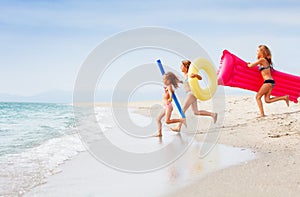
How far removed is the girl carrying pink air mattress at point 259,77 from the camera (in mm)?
10539

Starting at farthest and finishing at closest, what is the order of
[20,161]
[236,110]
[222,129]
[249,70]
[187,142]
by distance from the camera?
[236,110], [249,70], [222,129], [187,142], [20,161]

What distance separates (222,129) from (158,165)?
438 cm

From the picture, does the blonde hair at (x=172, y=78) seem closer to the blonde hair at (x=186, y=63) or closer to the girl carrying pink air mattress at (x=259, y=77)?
the blonde hair at (x=186, y=63)

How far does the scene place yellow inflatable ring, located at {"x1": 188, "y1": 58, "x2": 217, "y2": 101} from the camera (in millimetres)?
9555

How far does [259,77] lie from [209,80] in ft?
5.25

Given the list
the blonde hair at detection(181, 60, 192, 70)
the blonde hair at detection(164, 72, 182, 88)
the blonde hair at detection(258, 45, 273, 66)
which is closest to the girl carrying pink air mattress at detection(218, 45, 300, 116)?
the blonde hair at detection(258, 45, 273, 66)

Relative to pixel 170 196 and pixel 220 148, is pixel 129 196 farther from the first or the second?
pixel 220 148

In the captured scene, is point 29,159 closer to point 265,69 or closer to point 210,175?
point 210,175

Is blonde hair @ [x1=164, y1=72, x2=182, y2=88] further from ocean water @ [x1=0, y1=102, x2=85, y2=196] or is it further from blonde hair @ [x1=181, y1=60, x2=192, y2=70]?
ocean water @ [x1=0, y1=102, x2=85, y2=196]

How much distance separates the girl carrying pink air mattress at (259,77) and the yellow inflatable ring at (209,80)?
17.9 inches

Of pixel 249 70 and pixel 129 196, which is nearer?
pixel 129 196

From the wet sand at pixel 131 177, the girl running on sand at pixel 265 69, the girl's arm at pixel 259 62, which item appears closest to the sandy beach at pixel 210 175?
the wet sand at pixel 131 177

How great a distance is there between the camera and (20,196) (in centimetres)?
463

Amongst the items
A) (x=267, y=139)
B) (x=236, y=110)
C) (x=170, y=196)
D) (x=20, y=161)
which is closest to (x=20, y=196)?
(x=170, y=196)
